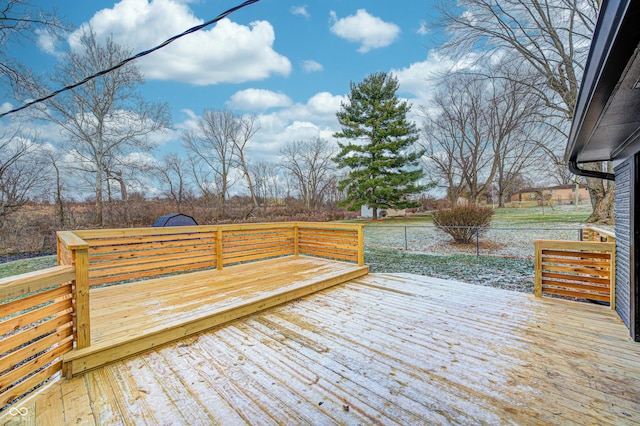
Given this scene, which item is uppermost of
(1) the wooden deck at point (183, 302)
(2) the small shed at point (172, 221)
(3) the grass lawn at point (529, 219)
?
(2) the small shed at point (172, 221)

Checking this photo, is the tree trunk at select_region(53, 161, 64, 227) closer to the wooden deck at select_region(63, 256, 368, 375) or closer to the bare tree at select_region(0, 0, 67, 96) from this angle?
the bare tree at select_region(0, 0, 67, 96)

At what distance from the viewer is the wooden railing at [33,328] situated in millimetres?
1603

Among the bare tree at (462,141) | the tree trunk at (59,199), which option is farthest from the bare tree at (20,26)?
the bare tree at (462,141)

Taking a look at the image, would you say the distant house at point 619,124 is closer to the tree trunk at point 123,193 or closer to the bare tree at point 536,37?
the bare tree at point 536,37

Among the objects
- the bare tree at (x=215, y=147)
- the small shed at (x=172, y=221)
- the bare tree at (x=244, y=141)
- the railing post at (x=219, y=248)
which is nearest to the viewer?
the railing post at (x=219, y=248)

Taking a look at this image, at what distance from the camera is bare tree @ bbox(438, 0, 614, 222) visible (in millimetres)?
8812

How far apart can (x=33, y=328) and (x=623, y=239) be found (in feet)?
16.4

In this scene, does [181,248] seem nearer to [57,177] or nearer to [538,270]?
[538,270]

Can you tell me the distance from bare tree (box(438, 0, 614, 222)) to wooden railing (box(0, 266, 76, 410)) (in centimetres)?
1118

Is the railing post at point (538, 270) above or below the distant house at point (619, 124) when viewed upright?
below

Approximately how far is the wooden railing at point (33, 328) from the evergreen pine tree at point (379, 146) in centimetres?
1523

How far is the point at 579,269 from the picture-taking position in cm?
327

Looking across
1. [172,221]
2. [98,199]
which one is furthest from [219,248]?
[98,199]

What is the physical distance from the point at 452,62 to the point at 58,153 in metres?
14.9
